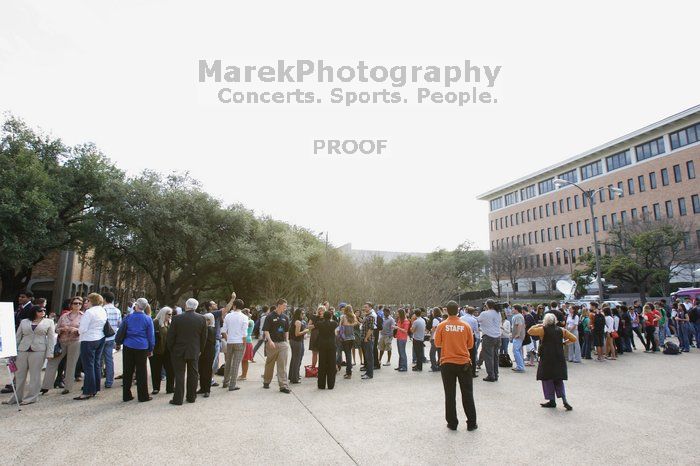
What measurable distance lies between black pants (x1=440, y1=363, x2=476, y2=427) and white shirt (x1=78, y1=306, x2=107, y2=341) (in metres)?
6.60

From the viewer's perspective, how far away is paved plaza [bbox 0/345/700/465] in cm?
491

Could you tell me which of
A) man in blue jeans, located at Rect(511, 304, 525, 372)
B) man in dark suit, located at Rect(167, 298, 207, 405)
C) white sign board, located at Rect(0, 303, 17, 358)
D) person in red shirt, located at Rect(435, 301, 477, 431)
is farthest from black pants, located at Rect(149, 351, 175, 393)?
man in blue jeans, located at Rect(511, 304, 525, 372)

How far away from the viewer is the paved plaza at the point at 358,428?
491 centimetres

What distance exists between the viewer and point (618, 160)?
2112 inches

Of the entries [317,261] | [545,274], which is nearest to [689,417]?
[317,261]

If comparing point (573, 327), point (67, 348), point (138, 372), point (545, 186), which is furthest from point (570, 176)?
point (67, 348)

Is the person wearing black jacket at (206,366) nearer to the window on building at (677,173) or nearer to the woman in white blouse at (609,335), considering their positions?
the woman in white blouse at (609,335)

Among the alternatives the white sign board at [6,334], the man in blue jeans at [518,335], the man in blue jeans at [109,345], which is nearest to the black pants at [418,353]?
the man in blue jeans at [518,335]

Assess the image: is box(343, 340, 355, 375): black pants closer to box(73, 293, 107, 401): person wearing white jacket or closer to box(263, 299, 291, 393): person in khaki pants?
box(263, 299, 291, 393): person in khaki pants

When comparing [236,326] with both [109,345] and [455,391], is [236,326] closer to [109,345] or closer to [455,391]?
[109,345]

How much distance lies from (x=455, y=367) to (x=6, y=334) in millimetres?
7495

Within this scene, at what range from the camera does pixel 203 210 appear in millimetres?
26234

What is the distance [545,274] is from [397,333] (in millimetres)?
54119

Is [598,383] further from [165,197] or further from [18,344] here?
[165,197]
